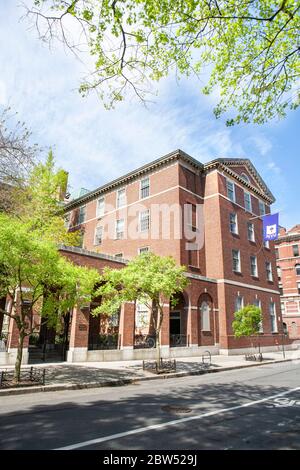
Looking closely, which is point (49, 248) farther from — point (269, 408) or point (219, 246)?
point (219, 246)

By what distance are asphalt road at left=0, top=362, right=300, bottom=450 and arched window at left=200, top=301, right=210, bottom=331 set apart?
48.8ft

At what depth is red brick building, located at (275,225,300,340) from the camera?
48.9m

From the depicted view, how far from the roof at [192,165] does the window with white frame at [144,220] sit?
4216mm

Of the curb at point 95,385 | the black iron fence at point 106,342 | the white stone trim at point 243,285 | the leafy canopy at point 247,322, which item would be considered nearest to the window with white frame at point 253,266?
the white stone trim at point 243,285

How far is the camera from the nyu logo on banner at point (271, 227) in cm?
2694

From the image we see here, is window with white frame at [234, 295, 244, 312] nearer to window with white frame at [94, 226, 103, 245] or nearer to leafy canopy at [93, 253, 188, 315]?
leafy canopy at [93, 253, 188, 315]

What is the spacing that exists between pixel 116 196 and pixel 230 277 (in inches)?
570

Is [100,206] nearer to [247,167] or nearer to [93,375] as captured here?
[247,167]

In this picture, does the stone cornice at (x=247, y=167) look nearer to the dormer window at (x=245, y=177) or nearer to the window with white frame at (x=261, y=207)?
the dormer window at (x=245, y=177)

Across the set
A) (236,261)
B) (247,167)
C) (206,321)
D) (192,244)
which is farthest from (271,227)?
(247,167)

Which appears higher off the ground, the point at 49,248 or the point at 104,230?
the point at 104,230

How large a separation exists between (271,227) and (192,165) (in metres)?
9.13
